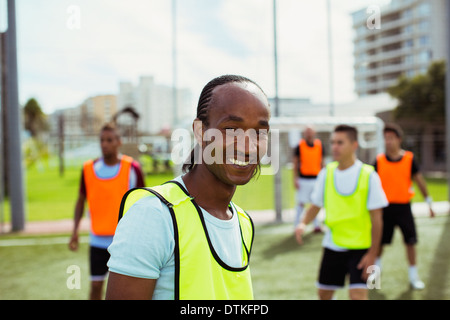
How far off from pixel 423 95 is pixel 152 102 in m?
15.3

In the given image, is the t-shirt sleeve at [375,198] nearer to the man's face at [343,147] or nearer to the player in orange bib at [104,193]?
the man's face at [343,147]

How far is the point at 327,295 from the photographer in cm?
330

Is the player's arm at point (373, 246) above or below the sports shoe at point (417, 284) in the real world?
above

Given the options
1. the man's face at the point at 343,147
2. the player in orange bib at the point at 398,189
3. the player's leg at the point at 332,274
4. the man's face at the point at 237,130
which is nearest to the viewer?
the man's face at the point at 237,130

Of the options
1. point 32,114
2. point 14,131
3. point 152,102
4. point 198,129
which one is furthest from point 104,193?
point 32,114

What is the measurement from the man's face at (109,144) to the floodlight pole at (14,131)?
5125 millimetres

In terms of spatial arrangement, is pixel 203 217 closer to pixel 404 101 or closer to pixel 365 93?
pixel 404 101

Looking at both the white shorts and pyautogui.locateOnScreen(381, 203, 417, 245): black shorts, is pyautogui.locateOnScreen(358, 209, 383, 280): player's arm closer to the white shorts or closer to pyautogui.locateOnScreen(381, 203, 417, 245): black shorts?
pyautogui.locateOnScreen(381, 203, 417, 245): black shorts

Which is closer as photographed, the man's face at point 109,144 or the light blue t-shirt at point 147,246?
the light blue t-shirt at point 147,246

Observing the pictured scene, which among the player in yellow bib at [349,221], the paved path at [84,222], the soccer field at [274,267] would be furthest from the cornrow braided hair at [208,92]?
the paved path at [84,222]

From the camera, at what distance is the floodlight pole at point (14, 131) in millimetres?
7820

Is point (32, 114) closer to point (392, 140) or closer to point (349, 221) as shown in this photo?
point (392, 140)
